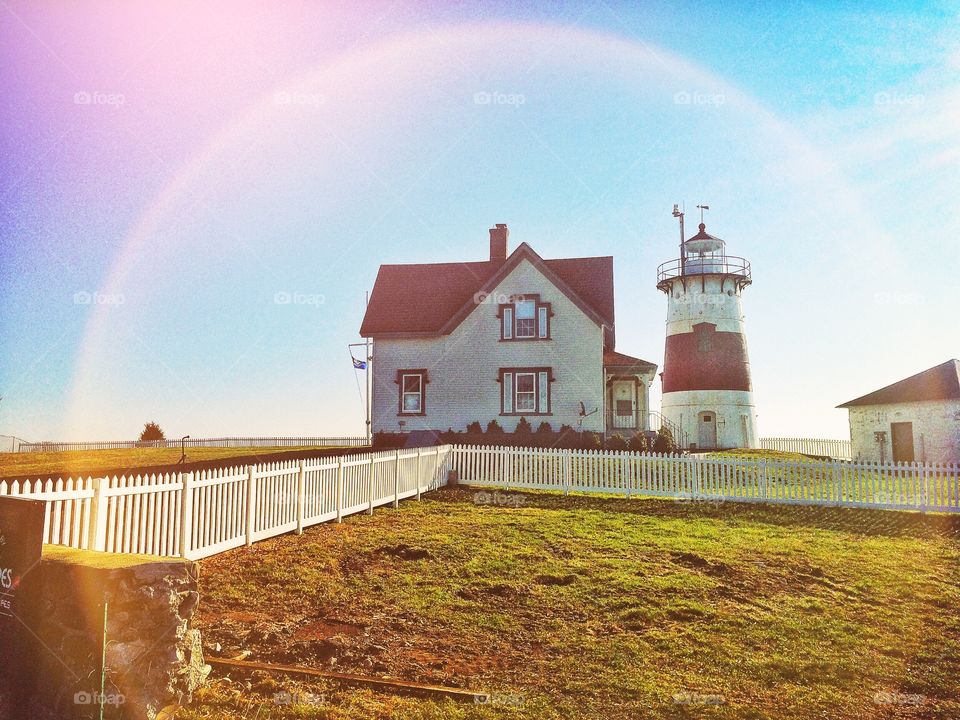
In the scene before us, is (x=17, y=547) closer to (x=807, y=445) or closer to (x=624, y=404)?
(x=624, y=404)

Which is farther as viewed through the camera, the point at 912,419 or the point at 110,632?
the point at 912,419

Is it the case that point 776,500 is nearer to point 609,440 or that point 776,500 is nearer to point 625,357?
point 609,440

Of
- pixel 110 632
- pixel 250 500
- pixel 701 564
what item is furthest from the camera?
pixel 250 500

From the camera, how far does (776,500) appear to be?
17.2 metres

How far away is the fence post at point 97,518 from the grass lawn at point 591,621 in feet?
4.65

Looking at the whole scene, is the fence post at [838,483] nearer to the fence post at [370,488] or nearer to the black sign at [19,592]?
the fence post at [370,488]

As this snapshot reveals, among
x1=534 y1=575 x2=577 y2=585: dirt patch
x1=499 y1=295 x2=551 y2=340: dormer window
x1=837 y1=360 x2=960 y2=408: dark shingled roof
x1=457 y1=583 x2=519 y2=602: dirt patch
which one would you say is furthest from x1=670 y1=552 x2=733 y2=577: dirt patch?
x1=837 y1=360 x2=960 y2=408: dark shingled roof

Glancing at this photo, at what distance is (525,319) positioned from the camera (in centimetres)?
2716

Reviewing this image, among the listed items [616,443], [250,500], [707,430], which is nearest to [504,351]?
[616,443]

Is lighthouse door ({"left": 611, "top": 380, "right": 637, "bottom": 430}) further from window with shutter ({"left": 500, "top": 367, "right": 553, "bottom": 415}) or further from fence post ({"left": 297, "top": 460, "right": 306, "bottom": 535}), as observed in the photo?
fence post ({"left": 297, "top": 460, "right": 306, "bottom": 535})

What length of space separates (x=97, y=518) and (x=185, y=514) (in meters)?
1.47

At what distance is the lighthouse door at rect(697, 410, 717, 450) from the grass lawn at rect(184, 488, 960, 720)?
23.1 m

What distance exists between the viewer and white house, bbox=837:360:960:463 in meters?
29.8

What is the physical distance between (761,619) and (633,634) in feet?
5.64
